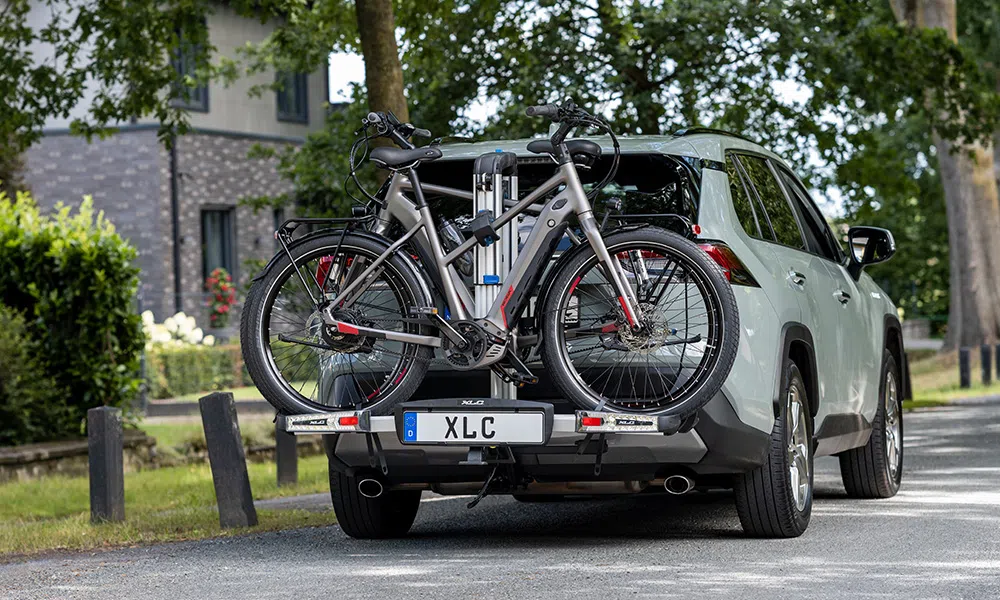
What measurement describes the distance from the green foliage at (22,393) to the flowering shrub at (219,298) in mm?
13601

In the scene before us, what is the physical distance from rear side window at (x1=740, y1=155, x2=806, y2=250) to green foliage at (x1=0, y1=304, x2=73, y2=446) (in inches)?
339

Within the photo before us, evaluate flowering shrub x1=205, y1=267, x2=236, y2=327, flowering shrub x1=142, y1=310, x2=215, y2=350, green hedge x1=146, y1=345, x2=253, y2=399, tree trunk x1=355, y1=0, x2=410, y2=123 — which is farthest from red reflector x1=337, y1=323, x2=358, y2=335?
flowering shrub x1=205, y1=267, x2=236, y2=327

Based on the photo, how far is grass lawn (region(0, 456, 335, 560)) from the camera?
29.8ft

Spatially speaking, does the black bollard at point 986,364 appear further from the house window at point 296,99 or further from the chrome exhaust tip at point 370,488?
the chrome exhaust tip at point 370,488

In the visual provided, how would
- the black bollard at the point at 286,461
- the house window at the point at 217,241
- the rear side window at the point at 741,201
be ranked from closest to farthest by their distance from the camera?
1. the rear side window at the point at 741,201
2. the black bollard at the point at 286,461
3. the house window at the point at 217,241

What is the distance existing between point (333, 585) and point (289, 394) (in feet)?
3.14

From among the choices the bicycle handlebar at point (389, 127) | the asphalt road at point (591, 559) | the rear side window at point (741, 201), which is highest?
the bicycle handlebar at point (389, 127)

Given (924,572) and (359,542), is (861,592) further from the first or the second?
(359,542)

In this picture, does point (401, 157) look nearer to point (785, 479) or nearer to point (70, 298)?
point (785, 479)

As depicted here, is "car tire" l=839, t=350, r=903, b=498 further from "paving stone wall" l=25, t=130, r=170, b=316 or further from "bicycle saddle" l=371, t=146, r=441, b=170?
"paving stone wall" l=25, t=130, r=170, b=316

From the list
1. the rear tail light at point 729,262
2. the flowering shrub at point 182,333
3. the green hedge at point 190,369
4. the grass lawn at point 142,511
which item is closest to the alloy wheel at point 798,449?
the rear tail light at point 729,262

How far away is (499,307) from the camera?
696cm

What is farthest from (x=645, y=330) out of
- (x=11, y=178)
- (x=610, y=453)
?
(x=11, y=178)

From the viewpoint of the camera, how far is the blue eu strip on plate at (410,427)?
7.06m
